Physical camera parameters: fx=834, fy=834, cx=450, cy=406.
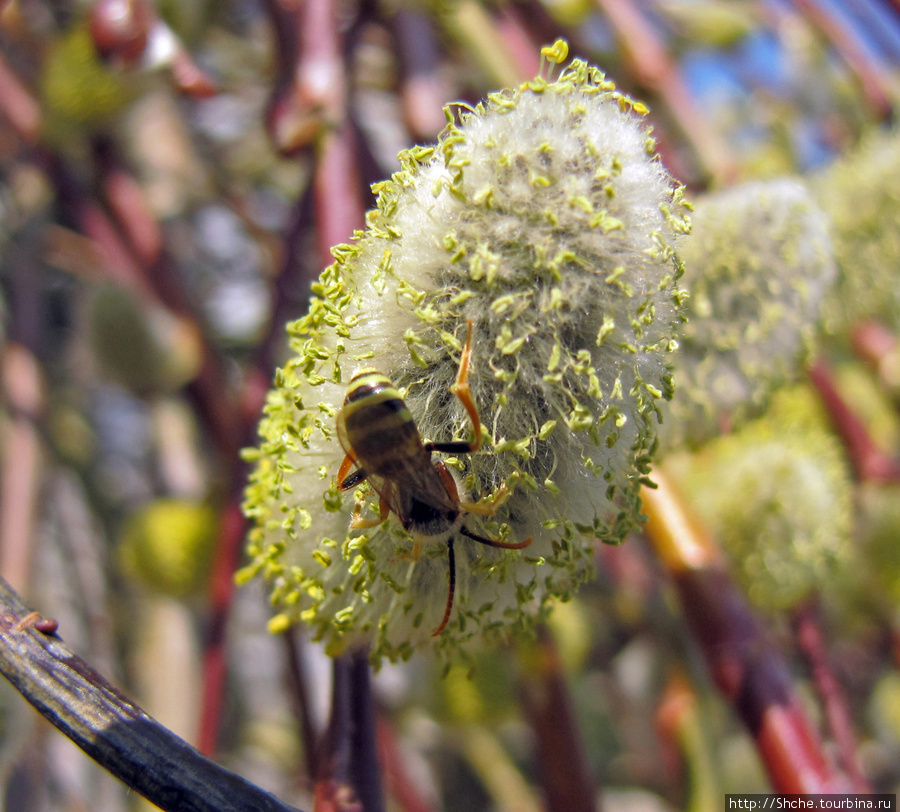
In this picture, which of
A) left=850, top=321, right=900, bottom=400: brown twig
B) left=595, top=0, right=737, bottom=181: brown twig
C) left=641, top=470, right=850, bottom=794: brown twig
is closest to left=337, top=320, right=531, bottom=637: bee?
left=641, top=470, right=850, bottom=794: brown twig

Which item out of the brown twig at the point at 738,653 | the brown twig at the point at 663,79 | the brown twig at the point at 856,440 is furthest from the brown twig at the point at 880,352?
the brown twig at the point at 738,653

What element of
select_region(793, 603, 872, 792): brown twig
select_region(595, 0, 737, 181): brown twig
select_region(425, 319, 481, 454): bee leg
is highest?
select_region(595, 0, 737, 181): brown twig

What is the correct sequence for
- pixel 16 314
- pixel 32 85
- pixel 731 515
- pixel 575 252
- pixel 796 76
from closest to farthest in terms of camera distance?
1. pixel 575 252
2. pixel 731 515
3. pixel 16 314
4. pixel 32 85
5. pixel 796 76

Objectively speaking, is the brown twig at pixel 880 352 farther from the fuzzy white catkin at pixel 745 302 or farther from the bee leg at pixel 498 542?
the bee leg at pixel 498 542

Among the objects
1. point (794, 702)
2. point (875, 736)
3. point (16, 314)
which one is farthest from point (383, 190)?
point (875, 736)

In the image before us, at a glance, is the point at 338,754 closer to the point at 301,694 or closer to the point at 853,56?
the point at 301,694

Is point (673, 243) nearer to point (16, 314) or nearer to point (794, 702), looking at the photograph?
point (794, 702)

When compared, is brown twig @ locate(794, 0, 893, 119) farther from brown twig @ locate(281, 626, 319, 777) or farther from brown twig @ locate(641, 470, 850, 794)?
brown twig @ locate(281, 626, 319, 777)
